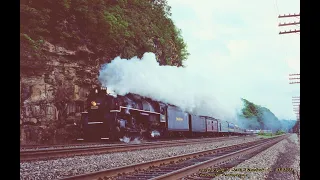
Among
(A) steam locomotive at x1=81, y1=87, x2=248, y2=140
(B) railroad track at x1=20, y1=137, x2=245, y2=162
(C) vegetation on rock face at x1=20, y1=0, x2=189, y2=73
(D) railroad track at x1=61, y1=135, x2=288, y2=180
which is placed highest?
(C) vegetation on rock face at x1=20, y1=0, x2=189, y2=73

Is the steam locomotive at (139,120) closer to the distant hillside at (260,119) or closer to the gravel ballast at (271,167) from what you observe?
the distant hillside at (260,119)

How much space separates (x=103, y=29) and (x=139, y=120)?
5.12 feet

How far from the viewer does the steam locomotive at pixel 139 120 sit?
424cm

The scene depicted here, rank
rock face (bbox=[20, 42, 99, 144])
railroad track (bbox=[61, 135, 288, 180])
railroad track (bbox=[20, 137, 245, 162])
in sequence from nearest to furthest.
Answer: railroad track (bbox=[61, 135, 288, 180])
railroad track (bbox=[20, 137, 245, 162])
rock face (bbox=[20, 42, 99, 144])

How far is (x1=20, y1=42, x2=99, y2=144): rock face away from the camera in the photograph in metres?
3.74

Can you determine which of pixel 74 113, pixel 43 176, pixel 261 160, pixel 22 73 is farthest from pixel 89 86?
pixel 261 160

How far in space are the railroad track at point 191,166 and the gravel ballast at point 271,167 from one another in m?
0.10

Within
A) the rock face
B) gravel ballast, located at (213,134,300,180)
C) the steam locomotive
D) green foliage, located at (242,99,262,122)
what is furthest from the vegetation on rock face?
gravel ballast, located at (213,134,300,180)

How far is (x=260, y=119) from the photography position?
3797mm

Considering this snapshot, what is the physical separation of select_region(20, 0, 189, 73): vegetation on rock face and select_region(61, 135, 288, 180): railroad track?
1.00 metres

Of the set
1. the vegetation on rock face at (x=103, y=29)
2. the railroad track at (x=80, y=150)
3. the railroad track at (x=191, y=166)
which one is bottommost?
the railroad track at (x=191, y=166)

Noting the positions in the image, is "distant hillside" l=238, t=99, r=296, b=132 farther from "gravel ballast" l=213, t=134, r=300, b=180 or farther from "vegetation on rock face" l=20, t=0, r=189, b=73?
"vegetation on rock face" l=20, t=0, r=189, b=73
